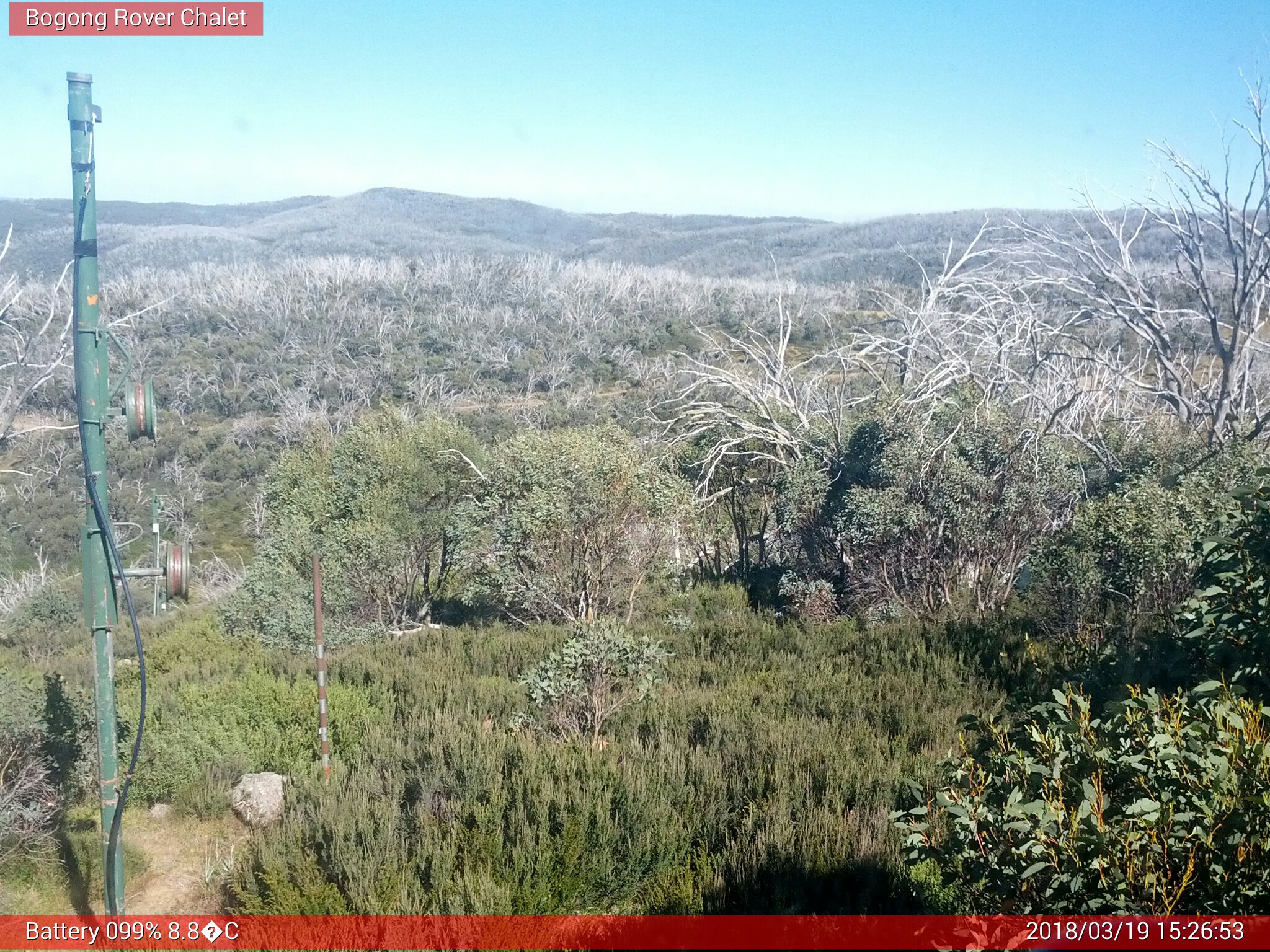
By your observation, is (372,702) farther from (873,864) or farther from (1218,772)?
(1218,772)

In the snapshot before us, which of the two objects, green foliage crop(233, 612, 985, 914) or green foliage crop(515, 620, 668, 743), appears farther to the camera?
green foliage crop(515, 620, 668, 743)

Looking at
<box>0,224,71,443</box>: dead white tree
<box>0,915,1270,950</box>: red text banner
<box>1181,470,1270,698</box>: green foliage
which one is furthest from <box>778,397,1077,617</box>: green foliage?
<box>0,224,71,443</box>: dead white tree

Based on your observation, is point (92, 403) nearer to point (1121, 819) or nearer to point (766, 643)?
point (1121, 819)

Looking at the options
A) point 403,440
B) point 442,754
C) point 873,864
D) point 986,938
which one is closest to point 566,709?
point 442,754

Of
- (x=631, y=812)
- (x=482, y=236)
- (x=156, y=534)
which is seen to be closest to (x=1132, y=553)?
(x=631, y=812)

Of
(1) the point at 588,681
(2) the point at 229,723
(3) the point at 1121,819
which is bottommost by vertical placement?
(2) the point at 229,723

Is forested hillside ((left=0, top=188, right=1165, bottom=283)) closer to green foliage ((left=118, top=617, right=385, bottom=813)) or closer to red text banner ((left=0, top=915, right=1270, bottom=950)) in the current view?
green foliage ((left=118, top=617, right=385, bottom=813))
